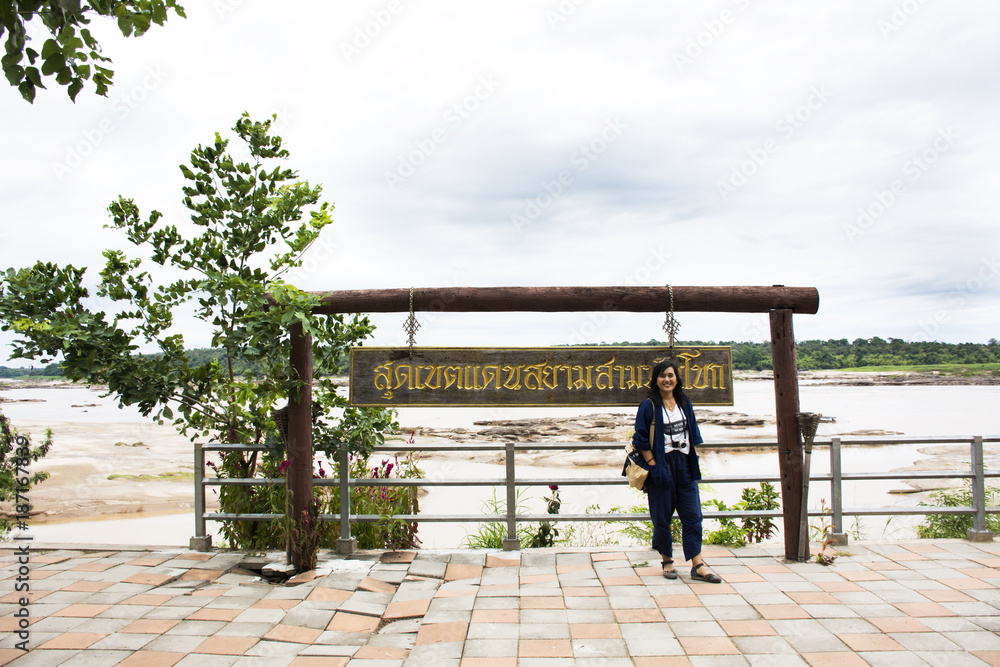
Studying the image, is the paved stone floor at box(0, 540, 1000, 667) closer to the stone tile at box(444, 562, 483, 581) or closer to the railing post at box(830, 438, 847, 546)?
the stone tile at box(444, 562, 483, 581)

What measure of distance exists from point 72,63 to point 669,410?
3.96 meters

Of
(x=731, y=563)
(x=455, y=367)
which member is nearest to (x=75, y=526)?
(x=455, y=367)

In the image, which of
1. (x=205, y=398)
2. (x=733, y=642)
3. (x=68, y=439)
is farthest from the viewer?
(x=68, y=439)

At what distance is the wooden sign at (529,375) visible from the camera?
475 centimetres

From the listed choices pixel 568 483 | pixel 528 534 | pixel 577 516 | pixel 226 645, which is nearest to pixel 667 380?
pixel 568 483

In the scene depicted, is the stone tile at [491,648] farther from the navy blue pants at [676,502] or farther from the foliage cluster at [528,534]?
the foliage cluster at [528,534]

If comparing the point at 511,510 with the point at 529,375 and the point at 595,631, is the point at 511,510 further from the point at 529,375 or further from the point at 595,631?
the point at 595,631

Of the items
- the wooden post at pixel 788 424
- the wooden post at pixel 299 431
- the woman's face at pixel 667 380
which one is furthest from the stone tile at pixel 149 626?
the wooden post at pixel 788 424

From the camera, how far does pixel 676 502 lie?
4340mm

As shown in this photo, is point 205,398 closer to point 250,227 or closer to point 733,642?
point 250,227

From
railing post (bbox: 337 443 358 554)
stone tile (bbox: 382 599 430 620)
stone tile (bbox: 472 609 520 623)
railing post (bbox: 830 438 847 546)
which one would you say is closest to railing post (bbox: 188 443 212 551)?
railing post (bbox: 337 443 358 554)

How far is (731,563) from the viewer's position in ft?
15.0

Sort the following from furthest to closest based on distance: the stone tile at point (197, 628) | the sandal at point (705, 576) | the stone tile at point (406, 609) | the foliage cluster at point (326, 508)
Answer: the foliage cluster at point (326, 508) → the sandal at point (705, 576) → the stone tile at point (406, 609) → the stone tile at point (197, 628)

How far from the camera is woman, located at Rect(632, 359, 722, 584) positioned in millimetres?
Result: 4273
